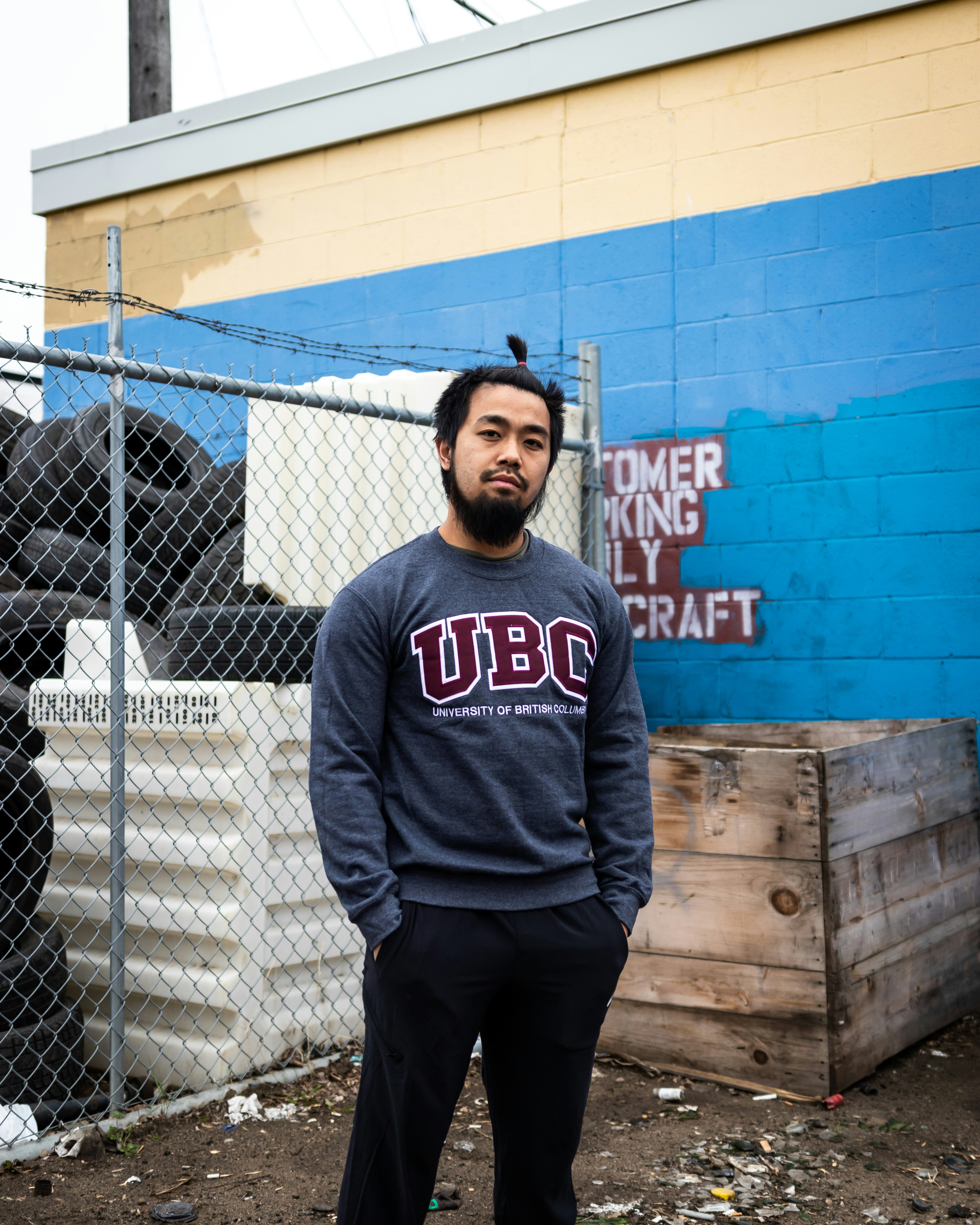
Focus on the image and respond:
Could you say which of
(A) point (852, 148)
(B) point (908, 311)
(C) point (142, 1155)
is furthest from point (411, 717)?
(A) point (852, 148)

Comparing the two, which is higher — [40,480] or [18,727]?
[40,480]

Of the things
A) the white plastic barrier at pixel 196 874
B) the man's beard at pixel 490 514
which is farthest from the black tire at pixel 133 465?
the man's beard at pixel 490 514

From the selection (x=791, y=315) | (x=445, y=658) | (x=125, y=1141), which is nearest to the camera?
(x=445, y=658)

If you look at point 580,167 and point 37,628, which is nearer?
point 37,628

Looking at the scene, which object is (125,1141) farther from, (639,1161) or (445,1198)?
(639,1161)

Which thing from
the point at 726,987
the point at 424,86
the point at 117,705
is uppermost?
the point at 424,86

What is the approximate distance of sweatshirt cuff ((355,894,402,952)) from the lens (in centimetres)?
206

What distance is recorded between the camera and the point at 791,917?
380cm

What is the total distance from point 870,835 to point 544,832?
2.23 metres

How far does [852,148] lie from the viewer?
17.7ft

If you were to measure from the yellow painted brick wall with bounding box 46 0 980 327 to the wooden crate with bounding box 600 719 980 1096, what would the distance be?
9.35 feet

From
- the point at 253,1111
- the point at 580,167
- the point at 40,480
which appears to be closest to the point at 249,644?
the point at 253,1111

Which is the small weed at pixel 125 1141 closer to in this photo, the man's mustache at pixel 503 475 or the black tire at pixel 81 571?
the black tire at pixel 81 571

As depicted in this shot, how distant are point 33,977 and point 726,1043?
91.7 inches
